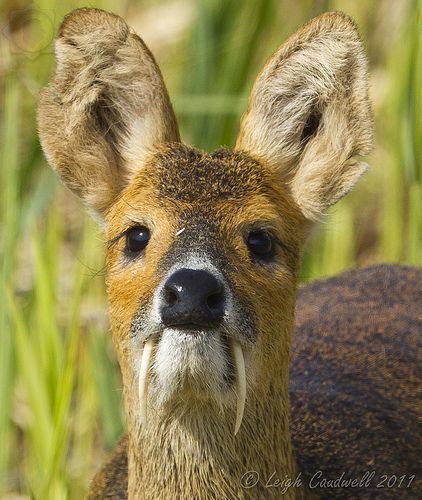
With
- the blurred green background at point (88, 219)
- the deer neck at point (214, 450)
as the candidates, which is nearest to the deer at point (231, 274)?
the deer neck at point (214, 450)

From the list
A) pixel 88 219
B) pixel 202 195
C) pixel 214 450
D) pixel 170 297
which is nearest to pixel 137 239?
pixel 202 195

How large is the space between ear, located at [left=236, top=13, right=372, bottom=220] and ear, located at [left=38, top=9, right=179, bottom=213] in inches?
11.8

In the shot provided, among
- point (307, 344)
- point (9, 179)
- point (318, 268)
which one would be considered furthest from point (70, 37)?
point (318, 268)

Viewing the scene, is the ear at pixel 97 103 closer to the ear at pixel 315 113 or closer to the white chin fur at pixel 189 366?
the ear at pixel 315 113

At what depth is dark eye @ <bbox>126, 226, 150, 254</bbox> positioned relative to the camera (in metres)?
3.75

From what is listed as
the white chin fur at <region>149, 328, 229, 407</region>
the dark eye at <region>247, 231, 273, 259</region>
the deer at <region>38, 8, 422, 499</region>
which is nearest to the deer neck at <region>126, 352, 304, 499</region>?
the deer at <region>38, 8, 422, 499</region>

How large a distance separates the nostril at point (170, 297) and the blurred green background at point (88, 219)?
1009 millimetres

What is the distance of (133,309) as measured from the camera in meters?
3.62

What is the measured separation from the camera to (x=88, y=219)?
573cm

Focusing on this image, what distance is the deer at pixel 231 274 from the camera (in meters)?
3.52

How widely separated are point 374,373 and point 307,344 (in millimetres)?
296

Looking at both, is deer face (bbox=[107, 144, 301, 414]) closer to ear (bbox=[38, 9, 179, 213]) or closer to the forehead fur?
the forehead fur

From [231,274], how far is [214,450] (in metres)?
0.56

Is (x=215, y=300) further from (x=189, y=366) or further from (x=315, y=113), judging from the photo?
(x=315, y=113)
